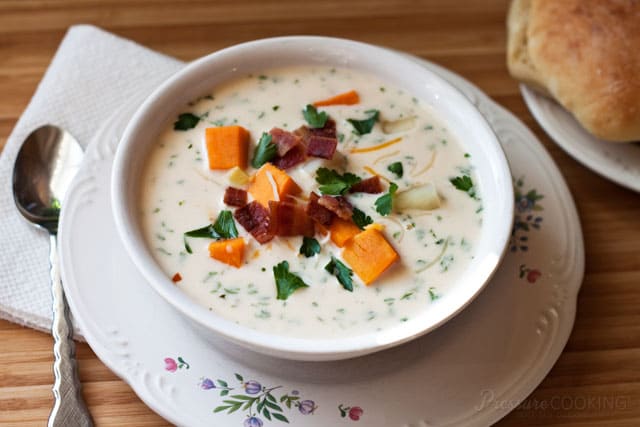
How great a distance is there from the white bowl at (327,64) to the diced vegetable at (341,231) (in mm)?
307

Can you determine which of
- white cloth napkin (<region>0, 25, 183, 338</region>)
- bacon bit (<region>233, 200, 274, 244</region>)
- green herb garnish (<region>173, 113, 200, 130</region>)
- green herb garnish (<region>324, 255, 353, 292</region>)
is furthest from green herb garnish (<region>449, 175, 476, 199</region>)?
white cloth napkin (<region>0, 25, 183, 338</region>)

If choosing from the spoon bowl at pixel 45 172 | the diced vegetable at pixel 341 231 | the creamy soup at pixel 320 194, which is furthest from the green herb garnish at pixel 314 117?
the spoon bowl at pixel 45 172

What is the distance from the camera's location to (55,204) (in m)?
2.61

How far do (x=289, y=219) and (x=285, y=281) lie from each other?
0.61 feet

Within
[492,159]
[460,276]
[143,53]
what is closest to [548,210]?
[492,159]

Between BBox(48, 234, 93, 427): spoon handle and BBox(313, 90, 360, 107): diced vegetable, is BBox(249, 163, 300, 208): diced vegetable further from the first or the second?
BBox(48, 234, 93, 427): spoon handle

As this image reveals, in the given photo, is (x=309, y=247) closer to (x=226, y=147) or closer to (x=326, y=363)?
(x=326, y=363)

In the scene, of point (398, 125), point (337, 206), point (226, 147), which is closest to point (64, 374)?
point (226, 147)

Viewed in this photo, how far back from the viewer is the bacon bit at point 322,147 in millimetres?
2408

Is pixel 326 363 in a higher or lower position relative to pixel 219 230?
lower

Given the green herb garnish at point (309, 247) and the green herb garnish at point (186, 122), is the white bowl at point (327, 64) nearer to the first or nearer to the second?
the green herb garnish at point (186, 122)

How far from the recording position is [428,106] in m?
2.65

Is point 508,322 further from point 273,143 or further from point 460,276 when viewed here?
point 273,143

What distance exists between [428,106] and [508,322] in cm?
77
